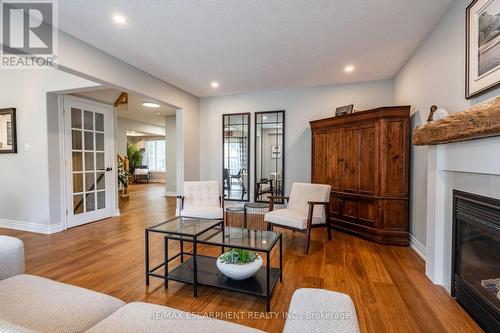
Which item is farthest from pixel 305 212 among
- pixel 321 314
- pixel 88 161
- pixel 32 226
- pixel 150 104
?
pixel 150 104

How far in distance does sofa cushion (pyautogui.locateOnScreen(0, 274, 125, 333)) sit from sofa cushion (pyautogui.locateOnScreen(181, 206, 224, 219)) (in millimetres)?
2004

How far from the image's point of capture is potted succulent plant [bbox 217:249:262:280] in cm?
187

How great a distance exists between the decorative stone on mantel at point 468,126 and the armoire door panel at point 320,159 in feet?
6.12

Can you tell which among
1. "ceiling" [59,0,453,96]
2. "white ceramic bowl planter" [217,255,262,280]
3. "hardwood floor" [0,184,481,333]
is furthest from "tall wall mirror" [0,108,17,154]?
"white ceramic bowl planter" [217,255,262,280]

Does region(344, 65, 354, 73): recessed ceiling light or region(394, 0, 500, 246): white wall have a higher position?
region(344, 65, 354, 73): recessed ceiling light

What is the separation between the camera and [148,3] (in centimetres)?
209

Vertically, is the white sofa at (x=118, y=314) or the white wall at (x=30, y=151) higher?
the white wall at (x=30, y=151)

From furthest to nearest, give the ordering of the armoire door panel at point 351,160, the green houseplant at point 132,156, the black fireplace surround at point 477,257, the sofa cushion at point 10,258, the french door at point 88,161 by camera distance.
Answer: the green houseplant at point 132,156, the french door at point 88,161, the armoire door panel at point 351,160, the black fireplace surround at point 477,257, the sofa cushion at point 10,258

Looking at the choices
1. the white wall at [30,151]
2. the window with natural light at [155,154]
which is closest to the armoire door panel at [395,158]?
the white wall at [30,151]

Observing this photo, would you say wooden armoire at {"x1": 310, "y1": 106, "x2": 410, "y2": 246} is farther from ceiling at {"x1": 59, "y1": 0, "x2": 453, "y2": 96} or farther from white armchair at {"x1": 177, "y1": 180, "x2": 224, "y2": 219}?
white armchair at {"x1": 177, "y1": 180, "x2": 224, "y2": 219}

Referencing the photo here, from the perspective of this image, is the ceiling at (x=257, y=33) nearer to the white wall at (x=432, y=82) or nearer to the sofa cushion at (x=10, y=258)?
the white wall at (x=432, y=82)

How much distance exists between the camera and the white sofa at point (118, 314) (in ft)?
2.90

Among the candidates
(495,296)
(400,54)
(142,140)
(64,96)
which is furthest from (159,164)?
(495,296)

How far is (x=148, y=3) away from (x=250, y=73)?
1.95 m
